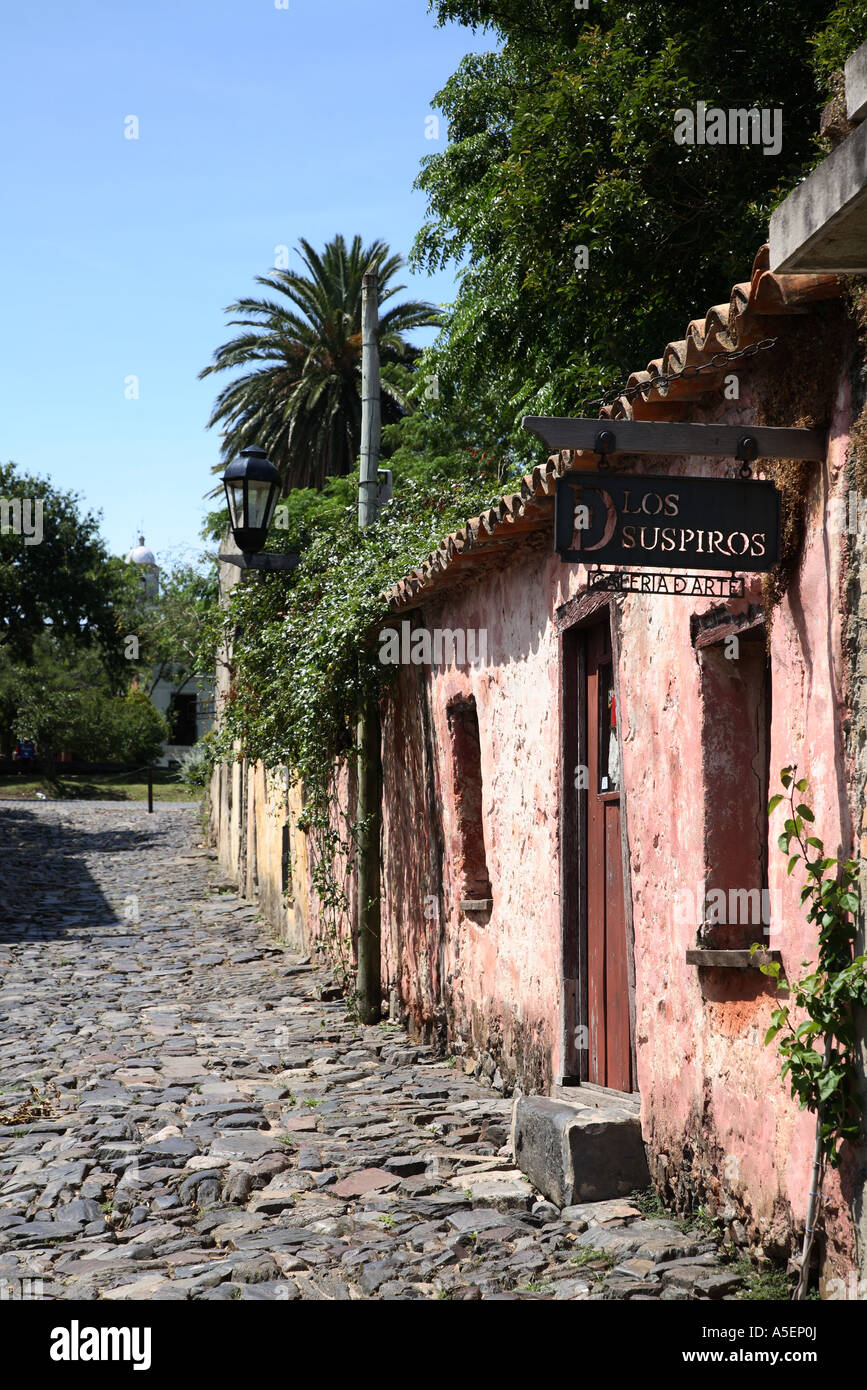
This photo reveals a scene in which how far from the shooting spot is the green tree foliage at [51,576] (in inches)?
1326

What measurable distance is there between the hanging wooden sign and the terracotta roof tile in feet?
1.76

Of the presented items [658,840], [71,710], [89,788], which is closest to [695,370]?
[658,840]

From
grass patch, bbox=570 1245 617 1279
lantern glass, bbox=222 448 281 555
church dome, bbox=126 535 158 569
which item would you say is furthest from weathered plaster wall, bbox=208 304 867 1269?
church dome, bbox=126 535 158 569

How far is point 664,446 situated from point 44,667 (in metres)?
37.2

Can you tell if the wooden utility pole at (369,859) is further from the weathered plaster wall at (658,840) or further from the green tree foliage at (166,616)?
the green tree foliage at (166,616)

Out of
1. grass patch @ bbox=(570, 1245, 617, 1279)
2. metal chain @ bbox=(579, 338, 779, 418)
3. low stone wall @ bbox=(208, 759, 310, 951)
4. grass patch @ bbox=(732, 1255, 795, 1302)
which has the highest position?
metal chain @ bbox=(579, 338, 779, 418)

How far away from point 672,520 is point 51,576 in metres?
31.3

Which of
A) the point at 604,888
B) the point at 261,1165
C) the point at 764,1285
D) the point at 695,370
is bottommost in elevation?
the point at 261,1165

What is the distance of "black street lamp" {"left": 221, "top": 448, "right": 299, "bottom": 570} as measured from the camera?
36.8 feet

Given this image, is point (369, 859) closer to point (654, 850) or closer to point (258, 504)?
point (258, 504)

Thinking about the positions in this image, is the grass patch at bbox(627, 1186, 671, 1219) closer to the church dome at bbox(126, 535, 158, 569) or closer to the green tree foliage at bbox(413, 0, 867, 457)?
the green tree foliage at bbox(413, 0, 867, 457)

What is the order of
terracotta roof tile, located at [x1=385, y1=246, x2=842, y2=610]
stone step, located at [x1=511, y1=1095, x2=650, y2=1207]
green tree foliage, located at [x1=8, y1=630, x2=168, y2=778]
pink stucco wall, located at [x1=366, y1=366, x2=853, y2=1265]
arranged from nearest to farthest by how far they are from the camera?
1. terracotta roof tile, located at [x1=385, y1=246, x2=842, y2=610]
2. pink stucco wall, located at [x1=366, y1=366, x2=853, y2=1265]
3. stone step, located at [x1=511, y1=1095, x2=650, y2=1207]
4. green tree foliage, located at [x1=8, y1=630, x2=168, y2=778]

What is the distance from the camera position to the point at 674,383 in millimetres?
5137
